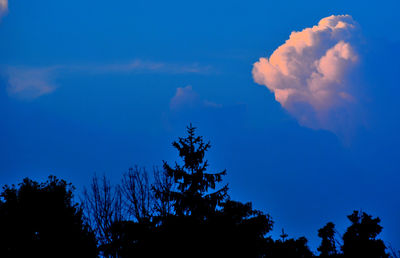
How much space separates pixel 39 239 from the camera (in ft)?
89.4

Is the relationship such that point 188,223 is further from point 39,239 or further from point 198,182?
point 39,239

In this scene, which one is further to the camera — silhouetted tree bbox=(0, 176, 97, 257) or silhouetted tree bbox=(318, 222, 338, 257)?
silhouetted tree bbox=(318, 222, 338, 257)

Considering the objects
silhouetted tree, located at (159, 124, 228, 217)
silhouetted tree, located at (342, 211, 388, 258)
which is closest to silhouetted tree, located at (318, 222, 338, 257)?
silhouetted tree, located at (342, 211, 388, 258)

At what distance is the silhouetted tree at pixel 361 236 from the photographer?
1467 inches

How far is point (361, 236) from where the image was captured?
40094 millimetres

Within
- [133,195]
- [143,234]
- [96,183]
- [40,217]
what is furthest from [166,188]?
[40,217]

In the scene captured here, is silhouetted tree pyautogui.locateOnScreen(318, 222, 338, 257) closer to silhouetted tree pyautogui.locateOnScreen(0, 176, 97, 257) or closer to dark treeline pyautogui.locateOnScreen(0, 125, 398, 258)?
dark treeline pyautogui.locateOnScreen(0, 125, 398, 258)

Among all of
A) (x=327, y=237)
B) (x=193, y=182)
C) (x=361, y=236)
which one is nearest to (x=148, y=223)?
(x=193, y=182)

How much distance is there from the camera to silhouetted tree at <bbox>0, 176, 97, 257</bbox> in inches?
1038

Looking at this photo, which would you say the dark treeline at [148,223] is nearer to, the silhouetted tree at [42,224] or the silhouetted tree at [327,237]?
the silhouetted tree at [42,224]

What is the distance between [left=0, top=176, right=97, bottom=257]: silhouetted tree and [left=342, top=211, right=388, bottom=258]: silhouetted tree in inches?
965

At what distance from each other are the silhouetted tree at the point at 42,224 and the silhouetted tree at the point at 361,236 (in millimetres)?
24504

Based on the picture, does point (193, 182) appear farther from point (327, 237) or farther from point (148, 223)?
point (327, 237)

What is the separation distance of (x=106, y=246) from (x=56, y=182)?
37.8 ft
